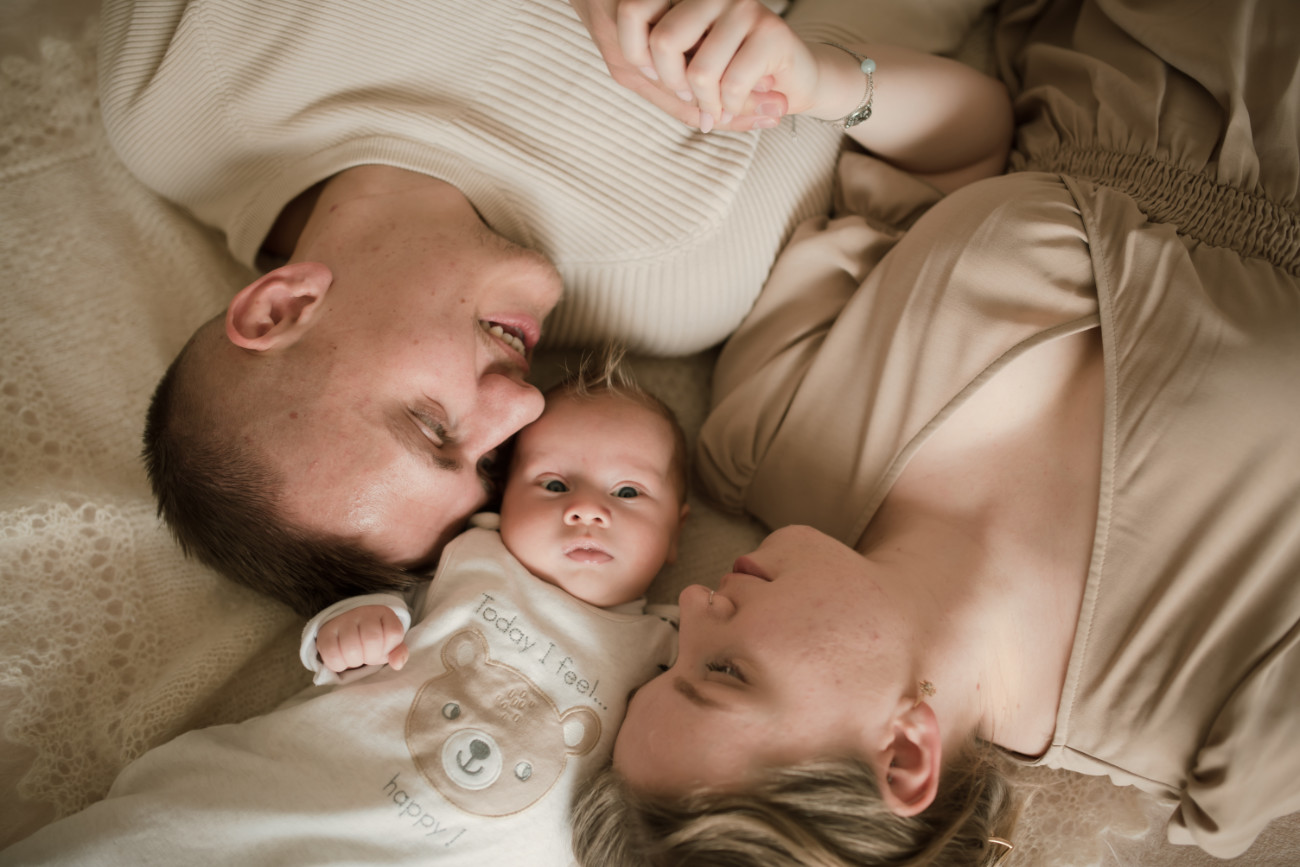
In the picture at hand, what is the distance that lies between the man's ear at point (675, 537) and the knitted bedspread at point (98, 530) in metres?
0.06

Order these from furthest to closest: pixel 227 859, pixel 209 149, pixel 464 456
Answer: pixel 209 149 < pixel 464 456 < pixel 227 859

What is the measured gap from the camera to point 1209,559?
47.2 inches

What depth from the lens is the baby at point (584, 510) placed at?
131 cm

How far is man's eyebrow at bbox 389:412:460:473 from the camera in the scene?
4.18ft

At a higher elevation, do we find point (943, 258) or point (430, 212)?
point (943, 258)

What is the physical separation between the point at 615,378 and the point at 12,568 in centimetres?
108

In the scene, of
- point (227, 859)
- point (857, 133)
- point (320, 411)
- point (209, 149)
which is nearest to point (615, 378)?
point (320, 411)

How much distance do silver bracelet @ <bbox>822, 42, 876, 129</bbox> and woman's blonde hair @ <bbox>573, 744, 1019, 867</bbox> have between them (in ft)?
3.66

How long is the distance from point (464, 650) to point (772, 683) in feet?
1.70

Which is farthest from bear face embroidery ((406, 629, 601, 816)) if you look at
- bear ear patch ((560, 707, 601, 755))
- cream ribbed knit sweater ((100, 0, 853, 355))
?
cream ribbed knit sweater ((100, 0, 853, 355))

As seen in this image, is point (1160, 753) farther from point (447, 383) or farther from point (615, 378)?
point (447, 383)

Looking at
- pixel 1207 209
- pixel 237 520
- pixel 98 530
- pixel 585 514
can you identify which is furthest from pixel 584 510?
pixel 1207 209

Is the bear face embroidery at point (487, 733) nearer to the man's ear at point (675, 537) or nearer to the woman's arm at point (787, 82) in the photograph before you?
the man's ear at point (675, 537)

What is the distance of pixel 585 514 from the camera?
1.35 metres
